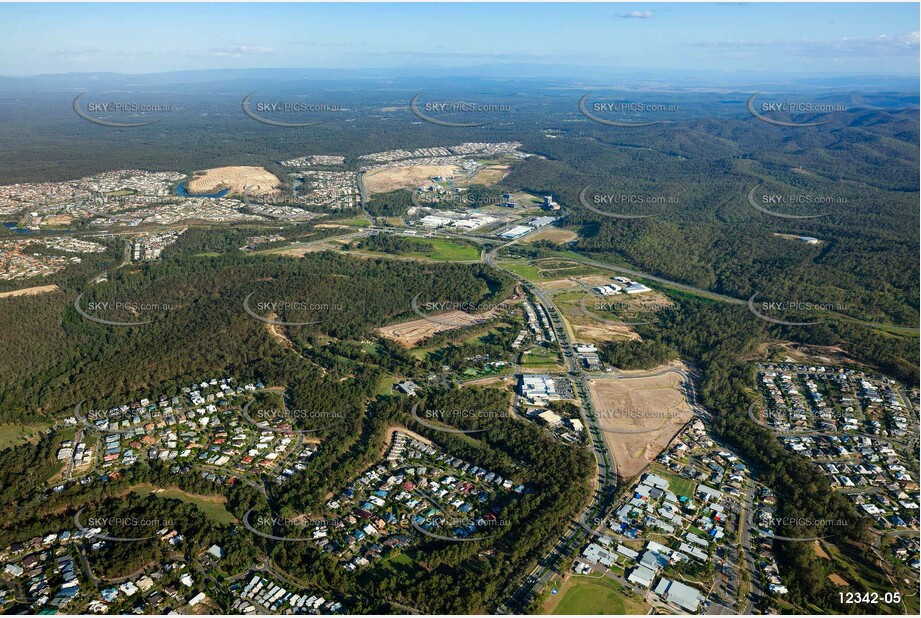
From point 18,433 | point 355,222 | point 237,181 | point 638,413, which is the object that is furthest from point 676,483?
point 237,181

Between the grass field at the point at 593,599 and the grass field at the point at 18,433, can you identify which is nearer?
the grass field at the point at 593,599

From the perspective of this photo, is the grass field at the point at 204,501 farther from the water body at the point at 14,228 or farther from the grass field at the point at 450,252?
the water body at the point at 14,228

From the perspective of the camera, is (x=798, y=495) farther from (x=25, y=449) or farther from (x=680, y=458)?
(x=25, y=449)

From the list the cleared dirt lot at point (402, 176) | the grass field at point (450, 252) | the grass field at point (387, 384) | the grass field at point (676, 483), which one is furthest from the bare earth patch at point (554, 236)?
the grass field at point (676, 483)

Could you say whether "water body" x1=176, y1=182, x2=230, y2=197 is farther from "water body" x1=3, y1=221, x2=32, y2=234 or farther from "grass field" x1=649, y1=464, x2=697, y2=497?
"grass field" x1=649, y1=464, x2=697, y2=497

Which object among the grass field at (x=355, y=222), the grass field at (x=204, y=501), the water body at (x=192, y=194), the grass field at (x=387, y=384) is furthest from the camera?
the water body at (x=192, y=194)

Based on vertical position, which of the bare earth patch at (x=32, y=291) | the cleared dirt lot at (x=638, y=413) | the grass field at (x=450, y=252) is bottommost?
the cleared dirt lot at (x=638, y=413)

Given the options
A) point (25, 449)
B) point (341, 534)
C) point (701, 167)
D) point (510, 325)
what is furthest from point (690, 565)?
point (701, 167)
